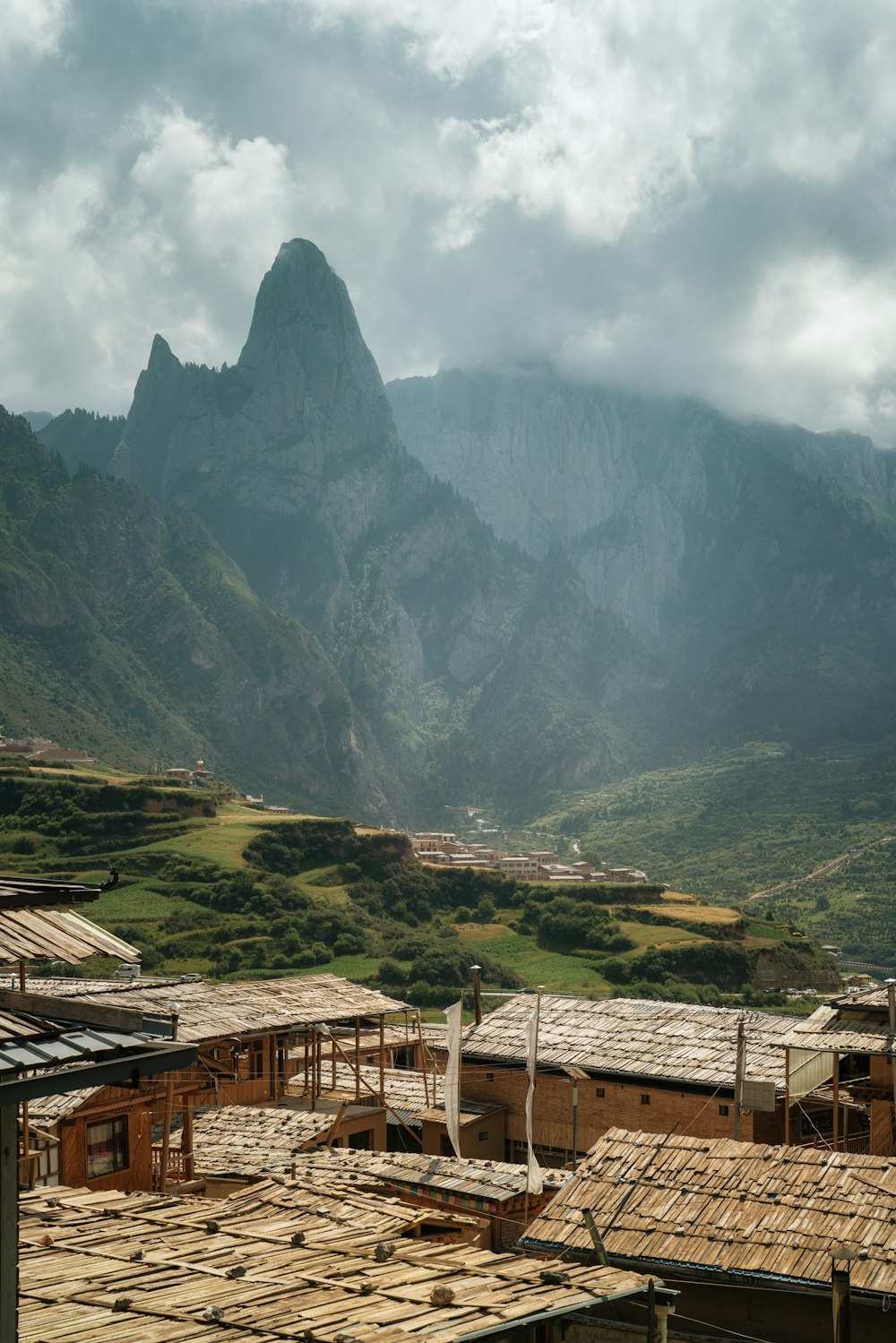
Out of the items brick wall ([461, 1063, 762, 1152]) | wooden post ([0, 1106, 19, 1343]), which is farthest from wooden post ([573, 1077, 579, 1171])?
wooden post ([0, 1106, 19, 1343])

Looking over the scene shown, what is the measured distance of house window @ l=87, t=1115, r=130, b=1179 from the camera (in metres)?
19.0

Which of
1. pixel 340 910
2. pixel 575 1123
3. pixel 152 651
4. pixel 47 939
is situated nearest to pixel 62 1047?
pixel 47 939

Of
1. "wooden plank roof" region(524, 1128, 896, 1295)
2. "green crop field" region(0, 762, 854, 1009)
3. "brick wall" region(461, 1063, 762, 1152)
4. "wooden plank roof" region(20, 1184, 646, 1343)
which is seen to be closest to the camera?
"wooden plank roof" region(20, 1184, 646, 1343)

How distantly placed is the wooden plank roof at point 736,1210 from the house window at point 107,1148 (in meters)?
8.16

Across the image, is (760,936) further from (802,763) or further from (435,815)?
(435,815)

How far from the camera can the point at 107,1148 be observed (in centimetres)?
1934

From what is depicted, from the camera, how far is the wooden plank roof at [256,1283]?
26.7ft

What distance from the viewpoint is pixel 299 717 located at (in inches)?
7057

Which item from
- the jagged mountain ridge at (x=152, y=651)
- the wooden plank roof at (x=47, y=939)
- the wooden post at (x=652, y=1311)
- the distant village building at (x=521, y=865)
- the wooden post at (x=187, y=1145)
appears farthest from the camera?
the jagged mountain ridge at (x=152, y=651)

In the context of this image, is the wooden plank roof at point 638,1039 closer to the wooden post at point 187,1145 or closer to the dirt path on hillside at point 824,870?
the wooden post at point 187,1145

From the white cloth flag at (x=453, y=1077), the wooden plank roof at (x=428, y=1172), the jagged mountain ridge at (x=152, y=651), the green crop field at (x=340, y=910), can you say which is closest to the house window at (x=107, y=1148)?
the wooden plank roof at (x=428, y=1172)

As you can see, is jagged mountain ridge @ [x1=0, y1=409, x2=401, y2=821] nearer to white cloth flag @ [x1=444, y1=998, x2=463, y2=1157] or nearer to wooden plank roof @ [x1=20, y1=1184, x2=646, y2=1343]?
white cloth flag @ [x1=444, y1=998, x2=463, y2=1157]

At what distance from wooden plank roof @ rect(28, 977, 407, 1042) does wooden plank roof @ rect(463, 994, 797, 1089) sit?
8.94ft

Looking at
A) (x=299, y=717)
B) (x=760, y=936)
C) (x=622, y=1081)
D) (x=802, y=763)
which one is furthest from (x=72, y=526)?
(x=622, y=1081)
